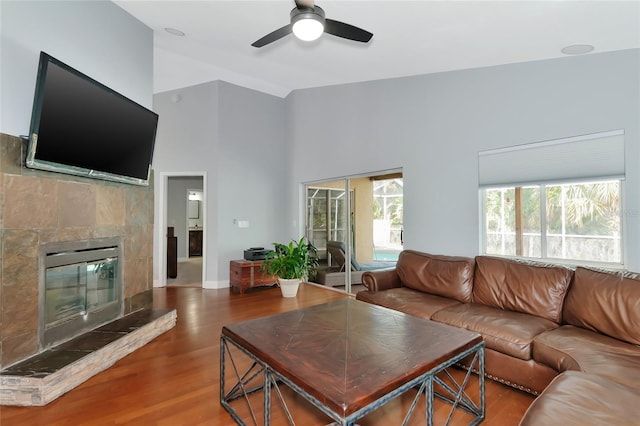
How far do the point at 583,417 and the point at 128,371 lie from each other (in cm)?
300

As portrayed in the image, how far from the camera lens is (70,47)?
9.25 feet

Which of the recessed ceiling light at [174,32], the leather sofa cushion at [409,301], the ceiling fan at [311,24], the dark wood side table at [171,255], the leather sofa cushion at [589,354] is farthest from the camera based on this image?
the dark wood side table at [171,255]

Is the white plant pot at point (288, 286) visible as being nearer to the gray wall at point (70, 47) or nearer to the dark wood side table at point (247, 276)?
the dark wood side table at point (247, 276)

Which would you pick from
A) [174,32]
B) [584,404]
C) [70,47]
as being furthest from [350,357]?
[174,32]

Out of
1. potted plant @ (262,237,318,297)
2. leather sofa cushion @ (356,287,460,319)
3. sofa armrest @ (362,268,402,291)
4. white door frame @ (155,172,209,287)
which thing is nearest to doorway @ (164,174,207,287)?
white door frame @ (155,172,209,287)

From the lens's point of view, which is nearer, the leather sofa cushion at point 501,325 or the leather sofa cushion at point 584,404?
the leather sofa cushion at point 584,404

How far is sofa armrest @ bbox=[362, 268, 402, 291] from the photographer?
3.61 meters

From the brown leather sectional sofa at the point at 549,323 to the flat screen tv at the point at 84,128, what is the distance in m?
2.93

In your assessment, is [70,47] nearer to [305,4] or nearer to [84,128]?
[84,128]

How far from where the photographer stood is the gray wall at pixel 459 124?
2.71m

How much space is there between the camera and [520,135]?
10.7 ft

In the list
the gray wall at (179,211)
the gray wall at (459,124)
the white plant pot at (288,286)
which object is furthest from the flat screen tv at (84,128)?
the gray wall at (179,211)

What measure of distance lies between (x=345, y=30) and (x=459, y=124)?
208cm

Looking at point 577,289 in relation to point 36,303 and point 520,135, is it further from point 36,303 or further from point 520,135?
point 36,303
